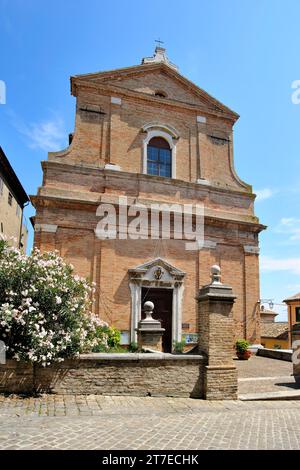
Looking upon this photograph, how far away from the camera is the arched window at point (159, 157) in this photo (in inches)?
633

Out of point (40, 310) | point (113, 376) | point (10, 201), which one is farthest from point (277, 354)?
point (10, 201)

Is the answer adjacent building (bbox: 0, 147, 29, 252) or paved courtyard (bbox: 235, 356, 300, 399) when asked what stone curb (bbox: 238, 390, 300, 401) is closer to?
paved courtyard (bbox: 235, 356, 300, 399)

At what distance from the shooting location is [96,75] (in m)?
15.8

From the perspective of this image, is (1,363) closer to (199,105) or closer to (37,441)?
(37,441)

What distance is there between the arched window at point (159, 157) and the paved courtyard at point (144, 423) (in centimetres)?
1069

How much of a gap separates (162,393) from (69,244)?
301 inches

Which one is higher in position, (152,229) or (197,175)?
(197,175)

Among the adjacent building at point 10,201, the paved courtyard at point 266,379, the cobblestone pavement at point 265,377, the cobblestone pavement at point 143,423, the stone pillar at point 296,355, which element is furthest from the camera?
the adjacent building at point 10,201

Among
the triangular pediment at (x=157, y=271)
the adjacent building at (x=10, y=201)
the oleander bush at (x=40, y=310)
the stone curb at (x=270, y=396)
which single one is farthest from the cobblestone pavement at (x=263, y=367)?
the adjacent building at (x=10, y=201)

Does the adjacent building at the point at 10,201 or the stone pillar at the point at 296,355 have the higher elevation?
the adjacent building at the point at 10,201

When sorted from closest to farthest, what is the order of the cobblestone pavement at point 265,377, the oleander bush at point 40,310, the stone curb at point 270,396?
the oleander bush at point 40,310
the stone curb at point 270,396
the cobblestone pavement at point 265,377

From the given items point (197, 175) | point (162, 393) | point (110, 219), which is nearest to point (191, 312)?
point (110, 219)

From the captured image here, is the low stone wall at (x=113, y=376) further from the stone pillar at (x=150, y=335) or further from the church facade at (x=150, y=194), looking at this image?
the church facade at (x=150, y=194)

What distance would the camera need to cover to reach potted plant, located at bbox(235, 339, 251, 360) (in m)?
14.6
